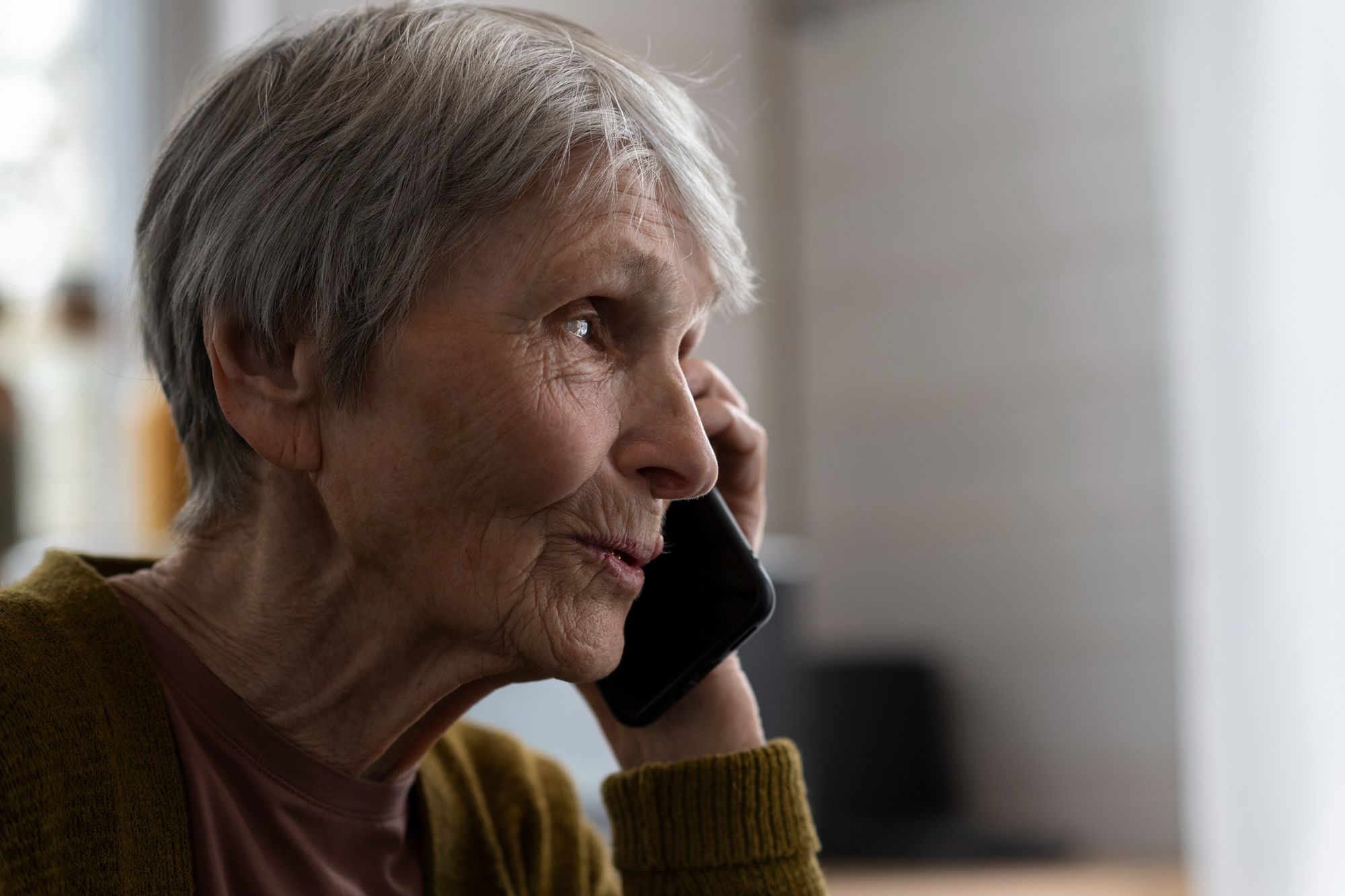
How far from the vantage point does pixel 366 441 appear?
0.83 meters

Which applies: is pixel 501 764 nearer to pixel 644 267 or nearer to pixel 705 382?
pixel 705 382

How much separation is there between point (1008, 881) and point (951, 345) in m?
1.47

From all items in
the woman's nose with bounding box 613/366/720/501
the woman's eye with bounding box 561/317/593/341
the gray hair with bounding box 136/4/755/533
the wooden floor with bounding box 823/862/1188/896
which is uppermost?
the gray hair with bounding box 136/4/755/533

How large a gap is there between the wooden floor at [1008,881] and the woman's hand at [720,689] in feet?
2.71

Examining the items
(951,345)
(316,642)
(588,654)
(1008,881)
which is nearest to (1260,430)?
(1008,881)

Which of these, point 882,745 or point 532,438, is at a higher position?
point 532,438

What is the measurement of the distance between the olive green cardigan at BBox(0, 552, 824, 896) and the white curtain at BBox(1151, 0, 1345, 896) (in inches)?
46.9

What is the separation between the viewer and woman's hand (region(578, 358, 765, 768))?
1.06 m

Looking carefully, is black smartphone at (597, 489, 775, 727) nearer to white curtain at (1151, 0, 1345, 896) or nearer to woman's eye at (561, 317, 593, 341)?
woman's eye at (561, 317, 593, 341)

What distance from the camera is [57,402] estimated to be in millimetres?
2189

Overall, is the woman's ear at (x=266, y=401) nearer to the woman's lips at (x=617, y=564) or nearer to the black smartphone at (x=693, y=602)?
the woman's lips at (x=617, y=564)

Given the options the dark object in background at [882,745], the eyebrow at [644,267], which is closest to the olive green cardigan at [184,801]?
the eyebrow at [644,267]

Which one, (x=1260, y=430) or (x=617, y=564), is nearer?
(x=617, y=564)

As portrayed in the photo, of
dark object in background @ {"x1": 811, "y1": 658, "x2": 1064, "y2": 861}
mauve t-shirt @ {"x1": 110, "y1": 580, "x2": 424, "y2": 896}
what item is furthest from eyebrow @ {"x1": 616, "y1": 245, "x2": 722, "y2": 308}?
dark object in background @ {"x1": 811, "y1": 658, "x2": 1064, "y2": 861}
